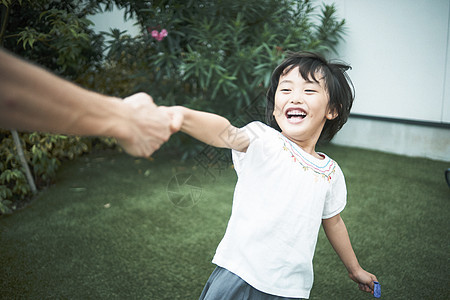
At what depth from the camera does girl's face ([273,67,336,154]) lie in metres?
Answer: 1.23

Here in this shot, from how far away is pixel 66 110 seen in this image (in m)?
0.60

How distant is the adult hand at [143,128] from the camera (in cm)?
73

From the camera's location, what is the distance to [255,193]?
1186 millimetres

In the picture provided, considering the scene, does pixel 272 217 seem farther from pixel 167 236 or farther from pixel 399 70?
pixel 399 70

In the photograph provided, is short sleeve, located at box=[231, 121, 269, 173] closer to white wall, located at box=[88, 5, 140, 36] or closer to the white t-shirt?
the white t-shirt

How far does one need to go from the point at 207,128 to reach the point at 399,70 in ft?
15.5

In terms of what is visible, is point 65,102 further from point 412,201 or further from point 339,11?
point 339,11

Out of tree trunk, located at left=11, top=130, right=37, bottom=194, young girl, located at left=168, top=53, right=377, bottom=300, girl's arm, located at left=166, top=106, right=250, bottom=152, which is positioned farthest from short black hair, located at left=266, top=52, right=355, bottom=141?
tree trunk, located at left=11, top=130, right=37, bottom=194

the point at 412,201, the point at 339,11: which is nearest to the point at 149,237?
the point at 412,201

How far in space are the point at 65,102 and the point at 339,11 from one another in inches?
226

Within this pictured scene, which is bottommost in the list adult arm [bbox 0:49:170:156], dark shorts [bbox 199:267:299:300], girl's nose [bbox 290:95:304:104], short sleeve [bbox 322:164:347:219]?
dark shorts [bbox 199:267:299:300]

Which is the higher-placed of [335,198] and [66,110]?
[66,110]

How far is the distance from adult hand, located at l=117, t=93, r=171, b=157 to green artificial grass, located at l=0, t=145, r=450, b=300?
63.0 inches

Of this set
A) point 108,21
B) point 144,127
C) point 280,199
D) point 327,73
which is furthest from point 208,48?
point 144,127
